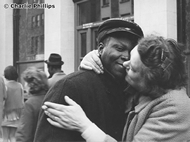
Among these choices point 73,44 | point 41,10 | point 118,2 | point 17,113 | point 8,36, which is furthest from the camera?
point 8,36

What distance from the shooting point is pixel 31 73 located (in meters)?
4.23

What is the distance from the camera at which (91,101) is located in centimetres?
214

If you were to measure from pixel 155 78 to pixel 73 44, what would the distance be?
7.34 meters

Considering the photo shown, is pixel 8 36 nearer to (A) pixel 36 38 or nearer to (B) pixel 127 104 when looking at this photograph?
(A) pixel 36 38

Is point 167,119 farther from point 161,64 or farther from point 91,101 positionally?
point 91,101

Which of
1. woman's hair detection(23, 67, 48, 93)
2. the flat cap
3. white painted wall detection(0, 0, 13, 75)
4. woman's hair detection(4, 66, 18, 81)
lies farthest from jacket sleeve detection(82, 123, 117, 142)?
white painted wall detection(0, 0, 13, 75)

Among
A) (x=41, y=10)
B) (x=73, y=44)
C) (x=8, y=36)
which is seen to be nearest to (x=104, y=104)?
(x=73, y=44)

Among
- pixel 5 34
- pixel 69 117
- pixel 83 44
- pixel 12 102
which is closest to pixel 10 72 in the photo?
pixel 12 102

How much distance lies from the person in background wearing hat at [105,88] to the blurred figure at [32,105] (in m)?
1.90

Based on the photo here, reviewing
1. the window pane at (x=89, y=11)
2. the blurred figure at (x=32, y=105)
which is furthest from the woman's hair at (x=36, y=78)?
the window pane at (x=89, y=11)

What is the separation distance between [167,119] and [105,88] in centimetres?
59

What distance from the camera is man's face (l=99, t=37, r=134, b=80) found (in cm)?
223

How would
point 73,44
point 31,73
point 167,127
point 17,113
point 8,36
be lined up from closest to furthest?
point 167,127, point 31,73, point 17,113, point 73,44, point 8,36

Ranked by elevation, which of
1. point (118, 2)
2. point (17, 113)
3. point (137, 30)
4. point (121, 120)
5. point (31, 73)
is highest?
point (118, 2)
